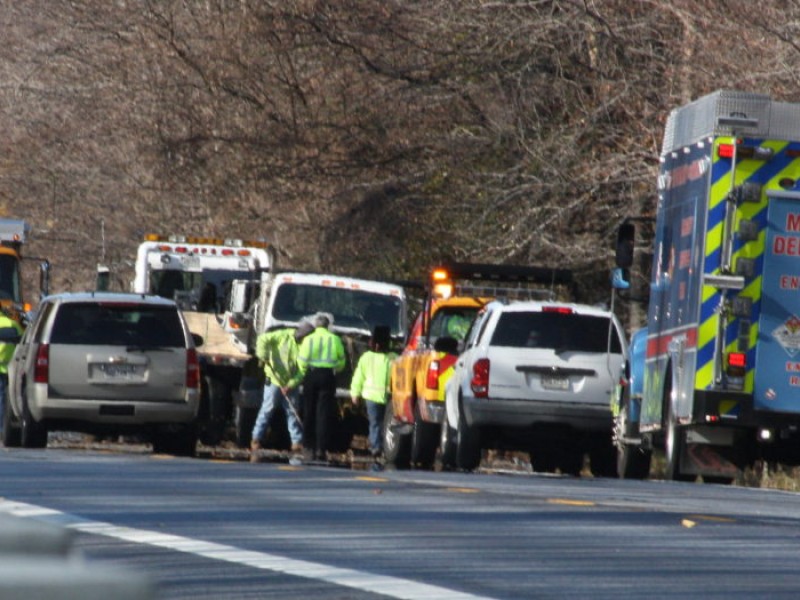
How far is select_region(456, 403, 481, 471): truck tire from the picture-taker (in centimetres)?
1812

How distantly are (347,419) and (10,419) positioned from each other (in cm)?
584

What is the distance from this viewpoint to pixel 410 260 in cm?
3047

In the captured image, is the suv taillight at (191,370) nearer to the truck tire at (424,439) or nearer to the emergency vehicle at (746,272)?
the truck tire at (424,439)

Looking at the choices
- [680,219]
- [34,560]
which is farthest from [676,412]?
[34,560]

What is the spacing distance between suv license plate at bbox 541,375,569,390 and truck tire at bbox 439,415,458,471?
4.08 feet

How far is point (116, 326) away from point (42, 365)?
879mm

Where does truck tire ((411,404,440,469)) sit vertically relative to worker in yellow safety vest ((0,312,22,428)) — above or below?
below

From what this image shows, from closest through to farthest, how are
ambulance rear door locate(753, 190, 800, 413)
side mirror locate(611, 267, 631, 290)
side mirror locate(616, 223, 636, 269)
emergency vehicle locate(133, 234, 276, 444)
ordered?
1. ambulance rear door locate(753, 190, 800, 413)
2. side mirror locate(616, 223, 636, 269)
3. side mirror locate(611, 267, 631, 290)
4. emergency vehicle locate(133, 234, 276, 444)

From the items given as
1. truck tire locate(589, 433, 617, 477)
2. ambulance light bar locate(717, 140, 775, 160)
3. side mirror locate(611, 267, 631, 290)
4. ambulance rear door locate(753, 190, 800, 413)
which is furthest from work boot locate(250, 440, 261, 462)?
ambulance light bar locate(717, 140, 775, 160)

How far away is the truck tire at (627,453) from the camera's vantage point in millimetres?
18406

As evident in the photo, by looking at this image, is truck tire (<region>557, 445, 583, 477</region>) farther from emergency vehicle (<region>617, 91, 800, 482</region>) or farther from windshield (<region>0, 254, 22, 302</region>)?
windshield (<region>0, 254, 22, 302</region>)

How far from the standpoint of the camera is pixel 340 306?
965 inches

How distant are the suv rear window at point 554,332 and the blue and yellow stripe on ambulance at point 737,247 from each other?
297 cm

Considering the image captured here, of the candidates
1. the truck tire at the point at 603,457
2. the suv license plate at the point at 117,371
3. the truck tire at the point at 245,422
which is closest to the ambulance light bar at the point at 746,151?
the truck tire at the point at 603,457
